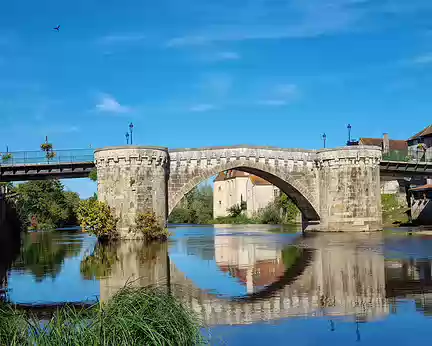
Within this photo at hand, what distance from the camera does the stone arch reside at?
3988 cm

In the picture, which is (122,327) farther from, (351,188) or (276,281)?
(351,188)

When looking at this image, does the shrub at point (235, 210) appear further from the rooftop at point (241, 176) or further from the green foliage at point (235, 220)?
the rooftop at point (241, 176)

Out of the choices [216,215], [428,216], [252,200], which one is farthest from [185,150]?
[216,215]

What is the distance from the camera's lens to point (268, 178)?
148ft

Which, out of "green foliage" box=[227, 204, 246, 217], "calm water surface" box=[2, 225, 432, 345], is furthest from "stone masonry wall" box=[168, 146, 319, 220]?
"green foliage" box=[227, 204, 246, 217]

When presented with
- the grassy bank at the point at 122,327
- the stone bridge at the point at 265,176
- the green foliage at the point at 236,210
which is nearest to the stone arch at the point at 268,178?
the stone bridge at the point at 265,176

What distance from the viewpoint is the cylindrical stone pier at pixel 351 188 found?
4338cm

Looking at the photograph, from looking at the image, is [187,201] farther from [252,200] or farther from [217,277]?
[217,277]

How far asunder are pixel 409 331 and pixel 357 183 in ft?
112

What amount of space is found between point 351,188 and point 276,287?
2927 centimetres

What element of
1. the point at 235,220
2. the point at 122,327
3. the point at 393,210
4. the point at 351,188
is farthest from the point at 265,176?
the point at 235,220

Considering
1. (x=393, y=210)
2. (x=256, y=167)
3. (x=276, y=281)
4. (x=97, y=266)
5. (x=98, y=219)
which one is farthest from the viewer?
(x=393, y=210)

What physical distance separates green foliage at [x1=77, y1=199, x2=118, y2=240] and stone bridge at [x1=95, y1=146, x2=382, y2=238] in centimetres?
63

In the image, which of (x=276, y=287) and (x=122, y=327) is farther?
(x=276, y=287)
